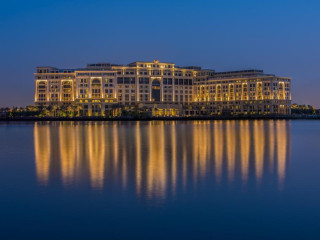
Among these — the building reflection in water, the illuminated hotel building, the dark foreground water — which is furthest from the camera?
the illuminated hotel building

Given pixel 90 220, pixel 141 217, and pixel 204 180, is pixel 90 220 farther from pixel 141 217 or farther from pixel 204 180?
pixel 204 180

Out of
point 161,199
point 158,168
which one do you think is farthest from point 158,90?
point 161,199

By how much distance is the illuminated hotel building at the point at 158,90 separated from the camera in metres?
139

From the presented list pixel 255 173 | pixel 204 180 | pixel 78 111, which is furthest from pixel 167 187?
pixel 78 111

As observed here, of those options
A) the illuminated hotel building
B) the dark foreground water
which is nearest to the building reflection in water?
the dark foreground water

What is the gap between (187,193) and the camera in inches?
582

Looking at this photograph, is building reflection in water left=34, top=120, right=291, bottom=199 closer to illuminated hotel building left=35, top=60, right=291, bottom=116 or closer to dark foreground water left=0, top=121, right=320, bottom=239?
dark foreground water left=0, top=121, right=320, bottom=239

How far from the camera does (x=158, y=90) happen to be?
493 ft

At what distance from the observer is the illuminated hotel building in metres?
139

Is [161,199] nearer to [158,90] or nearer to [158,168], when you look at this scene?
[158,168]

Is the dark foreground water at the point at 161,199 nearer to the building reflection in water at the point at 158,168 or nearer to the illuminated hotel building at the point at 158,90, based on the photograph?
the building reflection in water at the point at 158,168

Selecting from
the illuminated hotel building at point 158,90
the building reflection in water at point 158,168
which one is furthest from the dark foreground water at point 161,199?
the illuminated hotel building at point 158,90

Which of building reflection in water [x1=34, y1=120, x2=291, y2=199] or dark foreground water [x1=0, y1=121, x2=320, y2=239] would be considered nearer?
dark foreground water [x1=0, y1=121, x2=320, y2=239]

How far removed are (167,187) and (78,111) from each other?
121001mm
